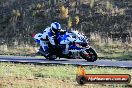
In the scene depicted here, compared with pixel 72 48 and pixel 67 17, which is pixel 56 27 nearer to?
pixel 72 48

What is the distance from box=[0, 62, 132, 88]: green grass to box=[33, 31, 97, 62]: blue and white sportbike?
2.68 metres

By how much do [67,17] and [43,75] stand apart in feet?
80.7

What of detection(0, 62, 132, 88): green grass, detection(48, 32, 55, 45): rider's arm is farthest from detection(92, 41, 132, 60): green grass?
detection(0, 62, 132, 88): green grass

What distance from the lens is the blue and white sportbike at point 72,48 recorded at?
877 inches

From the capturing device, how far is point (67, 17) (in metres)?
41.3

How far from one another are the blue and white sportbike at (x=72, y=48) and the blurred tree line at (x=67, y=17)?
43.2 feet

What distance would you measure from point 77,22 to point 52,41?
16.8 meters

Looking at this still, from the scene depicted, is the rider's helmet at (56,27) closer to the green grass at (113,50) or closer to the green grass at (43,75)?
the green grass at (43,75)

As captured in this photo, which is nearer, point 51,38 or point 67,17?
point 51,38

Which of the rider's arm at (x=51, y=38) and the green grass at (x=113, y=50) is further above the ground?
the rider's arm at (x=51, y=38)

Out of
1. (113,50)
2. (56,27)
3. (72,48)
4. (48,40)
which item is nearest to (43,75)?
(72,48)

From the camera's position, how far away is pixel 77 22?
3991 cm

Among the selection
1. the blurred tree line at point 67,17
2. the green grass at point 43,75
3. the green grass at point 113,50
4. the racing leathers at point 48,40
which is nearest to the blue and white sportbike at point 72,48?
Answer: the racing leathers at point 48,40

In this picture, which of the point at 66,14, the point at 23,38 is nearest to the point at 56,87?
the point at 23,38
